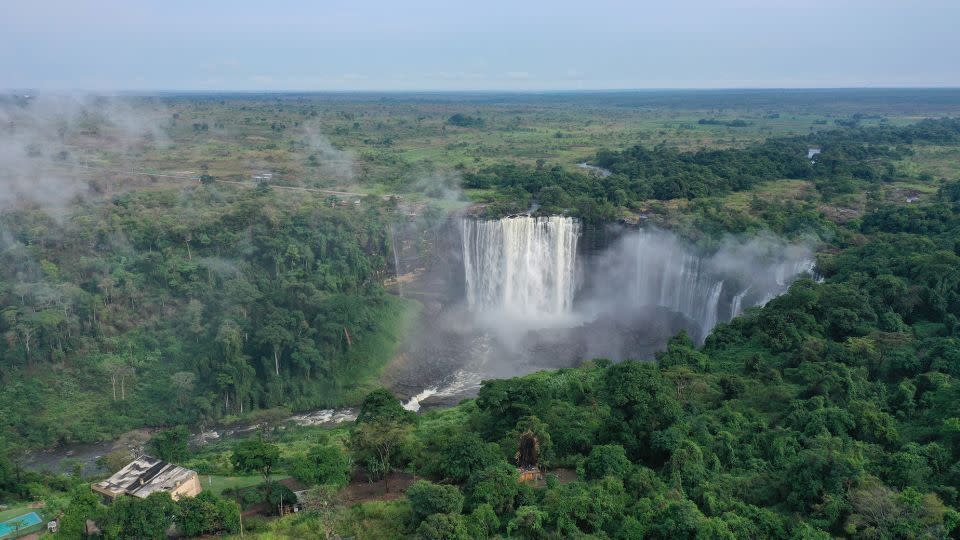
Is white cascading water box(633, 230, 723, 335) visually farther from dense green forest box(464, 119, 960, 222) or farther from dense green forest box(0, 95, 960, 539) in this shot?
dense green forest box(464, 119, 960, 222)

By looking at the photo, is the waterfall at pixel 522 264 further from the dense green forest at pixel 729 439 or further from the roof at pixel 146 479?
the roof at pixel 146 479

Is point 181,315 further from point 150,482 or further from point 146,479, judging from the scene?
point 150,482

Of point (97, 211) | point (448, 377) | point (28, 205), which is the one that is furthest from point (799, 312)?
point (28, 205)

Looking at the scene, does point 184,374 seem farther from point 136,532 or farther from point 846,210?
point 846,210

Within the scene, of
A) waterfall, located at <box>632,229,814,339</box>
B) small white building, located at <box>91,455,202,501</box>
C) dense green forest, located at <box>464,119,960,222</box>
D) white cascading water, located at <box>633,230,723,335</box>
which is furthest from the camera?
dense green forest, located at <box>464,119,960,222</box>

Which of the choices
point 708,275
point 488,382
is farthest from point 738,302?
point 488,382

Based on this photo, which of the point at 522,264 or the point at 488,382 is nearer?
the point at 488,382

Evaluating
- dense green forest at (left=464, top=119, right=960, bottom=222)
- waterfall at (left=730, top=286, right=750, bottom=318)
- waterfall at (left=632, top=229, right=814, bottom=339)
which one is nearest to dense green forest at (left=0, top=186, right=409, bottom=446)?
dense green forest at (left=464, top=119, right=960, bottom=222)
